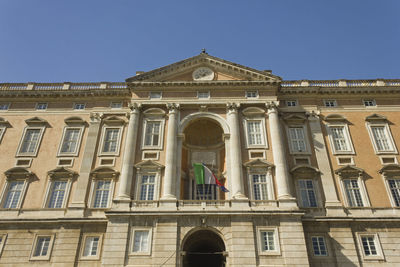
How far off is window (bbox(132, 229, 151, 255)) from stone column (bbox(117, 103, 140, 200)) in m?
3.09

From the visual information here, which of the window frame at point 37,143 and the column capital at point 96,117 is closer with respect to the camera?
the window frame at point 37,143

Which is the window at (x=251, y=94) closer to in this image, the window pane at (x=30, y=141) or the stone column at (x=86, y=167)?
the stone column at (x=86, y=167)

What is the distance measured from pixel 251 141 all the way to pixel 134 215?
12.6m

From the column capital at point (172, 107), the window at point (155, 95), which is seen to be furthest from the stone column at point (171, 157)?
the window at point (155, 95)

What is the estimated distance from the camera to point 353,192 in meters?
27.0

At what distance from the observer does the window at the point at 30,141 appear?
29484 millimetres

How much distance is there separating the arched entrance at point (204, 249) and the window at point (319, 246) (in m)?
7.32

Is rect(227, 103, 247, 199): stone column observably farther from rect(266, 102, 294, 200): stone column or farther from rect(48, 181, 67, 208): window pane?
rect(48, 181, 67, 208): window pane

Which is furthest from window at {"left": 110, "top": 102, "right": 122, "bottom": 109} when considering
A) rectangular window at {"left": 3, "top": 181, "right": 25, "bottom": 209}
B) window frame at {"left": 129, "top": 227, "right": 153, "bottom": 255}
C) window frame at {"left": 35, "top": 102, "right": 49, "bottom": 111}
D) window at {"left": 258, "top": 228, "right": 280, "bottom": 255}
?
window at {"left": 258, "top": 228, "right": 280, "bottom": 255}

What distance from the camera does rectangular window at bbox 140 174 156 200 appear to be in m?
25.9

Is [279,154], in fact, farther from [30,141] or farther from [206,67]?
[30,141]

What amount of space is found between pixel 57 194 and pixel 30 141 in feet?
23.2

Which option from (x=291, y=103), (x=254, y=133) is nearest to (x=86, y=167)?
→ (x=254, y=133)

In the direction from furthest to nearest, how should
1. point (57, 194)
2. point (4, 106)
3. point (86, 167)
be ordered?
point (4, 106) → point (86, 167) → point (57, 194)
